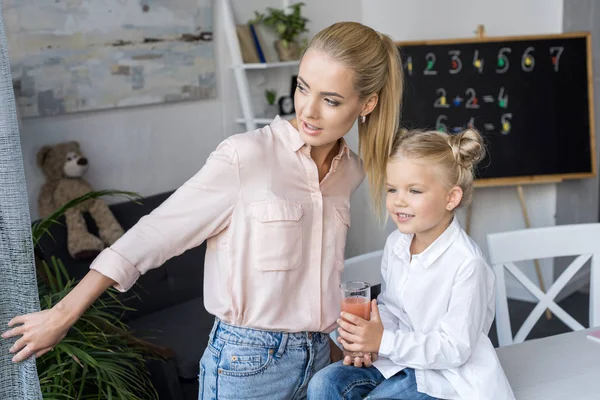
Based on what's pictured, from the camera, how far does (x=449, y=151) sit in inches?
61.9

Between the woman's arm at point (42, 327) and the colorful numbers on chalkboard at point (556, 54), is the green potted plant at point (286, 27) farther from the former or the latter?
the woman's arm at point (42, 327)

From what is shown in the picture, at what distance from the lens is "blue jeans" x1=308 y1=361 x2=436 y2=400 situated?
4.83 ft

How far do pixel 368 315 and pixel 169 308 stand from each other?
180cm

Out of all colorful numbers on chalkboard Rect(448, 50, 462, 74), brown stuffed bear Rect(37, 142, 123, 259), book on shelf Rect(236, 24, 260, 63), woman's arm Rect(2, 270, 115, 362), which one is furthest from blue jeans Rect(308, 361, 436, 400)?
colorful numbers on chalkboard Rect(448, 50, 462, 74)

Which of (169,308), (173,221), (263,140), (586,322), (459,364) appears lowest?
(586,322)

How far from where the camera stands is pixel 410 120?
405 centimetres

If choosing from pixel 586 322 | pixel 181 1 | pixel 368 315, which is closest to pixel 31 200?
pixel 181 1

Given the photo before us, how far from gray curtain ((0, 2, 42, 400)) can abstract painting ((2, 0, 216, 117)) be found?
179cm

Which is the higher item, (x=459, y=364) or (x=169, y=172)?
(x=169, y=172)

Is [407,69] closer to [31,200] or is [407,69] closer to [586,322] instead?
[586,322]

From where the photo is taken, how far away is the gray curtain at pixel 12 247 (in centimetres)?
122

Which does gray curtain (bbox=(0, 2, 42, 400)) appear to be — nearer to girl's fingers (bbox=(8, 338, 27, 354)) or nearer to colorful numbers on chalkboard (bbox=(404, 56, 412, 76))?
girl's fingers (bbox=(8, 338, 27, 354))

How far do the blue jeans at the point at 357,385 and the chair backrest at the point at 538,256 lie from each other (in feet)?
2.15

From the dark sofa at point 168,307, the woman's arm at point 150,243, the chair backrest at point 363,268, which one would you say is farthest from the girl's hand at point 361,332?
the dark sofa at point 168,307
